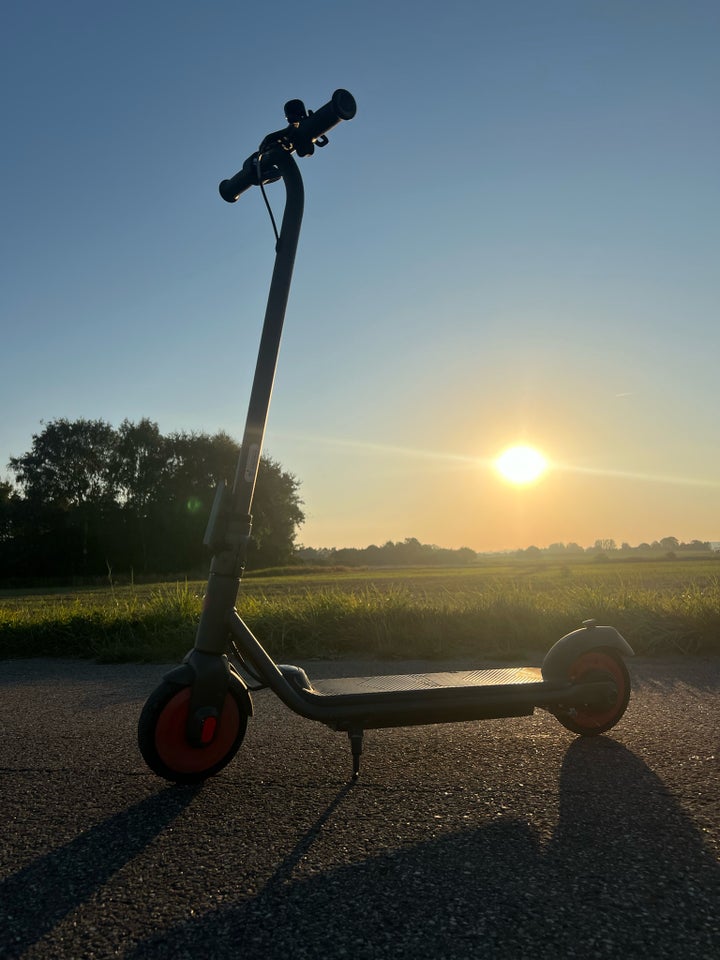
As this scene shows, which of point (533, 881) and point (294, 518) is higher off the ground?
point (294, 518)

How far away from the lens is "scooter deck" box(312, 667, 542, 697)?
3.18 meters

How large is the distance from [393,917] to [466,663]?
421 centimetres

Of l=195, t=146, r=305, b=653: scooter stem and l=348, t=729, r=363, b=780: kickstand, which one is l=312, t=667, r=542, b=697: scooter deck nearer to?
l=348, t=729, r=363, b=780: kickstand

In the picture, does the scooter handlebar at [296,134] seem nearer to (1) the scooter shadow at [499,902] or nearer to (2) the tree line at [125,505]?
(1) the scooter shadow at [499,902]

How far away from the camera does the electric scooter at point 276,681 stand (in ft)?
9.66

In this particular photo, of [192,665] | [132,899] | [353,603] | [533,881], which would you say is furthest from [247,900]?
[353,603]

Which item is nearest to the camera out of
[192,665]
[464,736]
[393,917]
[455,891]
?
[393,917]

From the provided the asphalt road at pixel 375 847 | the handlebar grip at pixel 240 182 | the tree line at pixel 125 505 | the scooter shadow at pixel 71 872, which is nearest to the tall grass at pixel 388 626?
the asphalt road at pixel 375 847

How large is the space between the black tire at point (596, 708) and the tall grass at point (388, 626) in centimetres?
271

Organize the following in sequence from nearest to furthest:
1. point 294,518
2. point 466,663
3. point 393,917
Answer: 1. point 393,917
2. point 466,663
3. point 294,518

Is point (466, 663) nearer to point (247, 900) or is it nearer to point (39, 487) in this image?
point (247, 900)

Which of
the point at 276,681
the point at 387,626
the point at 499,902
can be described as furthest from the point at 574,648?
the point at 387,626

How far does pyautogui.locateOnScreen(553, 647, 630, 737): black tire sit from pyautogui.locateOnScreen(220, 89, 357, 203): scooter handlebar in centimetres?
296

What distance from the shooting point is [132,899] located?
207 cm
